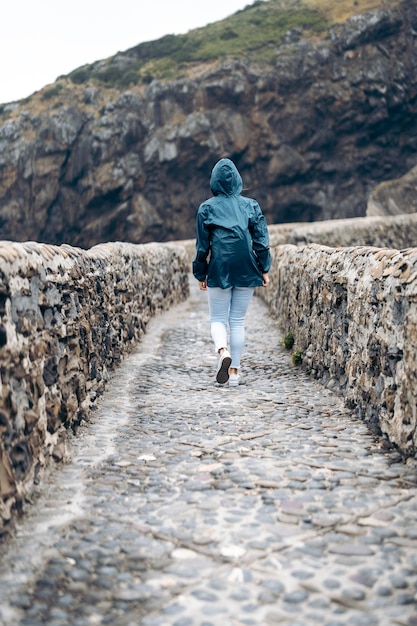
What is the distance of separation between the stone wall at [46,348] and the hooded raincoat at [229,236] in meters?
1.09

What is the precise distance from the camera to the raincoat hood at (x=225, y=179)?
6.02 m

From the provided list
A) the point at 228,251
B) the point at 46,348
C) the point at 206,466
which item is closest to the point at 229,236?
the point at 228,251

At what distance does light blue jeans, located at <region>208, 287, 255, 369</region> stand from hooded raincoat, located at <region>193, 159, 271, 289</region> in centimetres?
13

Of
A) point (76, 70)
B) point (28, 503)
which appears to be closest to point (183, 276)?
point (28, 503)

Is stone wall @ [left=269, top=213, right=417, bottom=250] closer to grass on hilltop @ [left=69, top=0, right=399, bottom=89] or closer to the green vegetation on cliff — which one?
grass on hilltop @ [left=69, top=0, right=399, bottom=89]

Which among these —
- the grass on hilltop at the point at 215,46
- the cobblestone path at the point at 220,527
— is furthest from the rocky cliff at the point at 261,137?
the cobblestone path at the point at 220,527

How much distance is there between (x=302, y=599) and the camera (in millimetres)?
2496

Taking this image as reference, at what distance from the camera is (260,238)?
6.16 meters

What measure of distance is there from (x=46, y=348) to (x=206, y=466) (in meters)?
1.23

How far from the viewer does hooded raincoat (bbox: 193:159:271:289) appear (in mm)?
6004

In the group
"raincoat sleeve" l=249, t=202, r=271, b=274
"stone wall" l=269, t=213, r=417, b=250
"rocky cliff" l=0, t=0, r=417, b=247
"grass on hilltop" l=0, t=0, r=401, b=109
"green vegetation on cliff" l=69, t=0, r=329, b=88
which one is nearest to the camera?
"raincoat sleeve" l=249, t=202, r=271, b=274

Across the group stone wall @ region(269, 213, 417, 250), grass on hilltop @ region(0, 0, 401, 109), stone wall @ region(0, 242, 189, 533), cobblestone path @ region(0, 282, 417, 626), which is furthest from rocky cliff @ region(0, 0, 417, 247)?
cobblestone path @ region(0, 282, 417, 626)

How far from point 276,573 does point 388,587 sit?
449 millimetres

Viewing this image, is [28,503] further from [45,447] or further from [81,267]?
[81,267]
